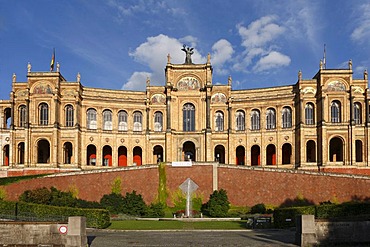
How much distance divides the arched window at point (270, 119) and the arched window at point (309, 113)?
512 cm

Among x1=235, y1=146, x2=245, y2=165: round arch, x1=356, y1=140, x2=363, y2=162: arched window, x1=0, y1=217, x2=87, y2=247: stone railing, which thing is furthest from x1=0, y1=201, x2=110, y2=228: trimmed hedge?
x1=356, y1=140, x2=363, y2=162: arched window

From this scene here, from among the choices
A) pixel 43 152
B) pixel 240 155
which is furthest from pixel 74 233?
pixel 240 155

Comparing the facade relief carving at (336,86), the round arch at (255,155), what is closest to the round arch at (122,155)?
the round arch at (255,155)

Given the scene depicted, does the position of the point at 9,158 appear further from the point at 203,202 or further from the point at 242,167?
the point at 242,167

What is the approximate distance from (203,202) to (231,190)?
3597 millimetres

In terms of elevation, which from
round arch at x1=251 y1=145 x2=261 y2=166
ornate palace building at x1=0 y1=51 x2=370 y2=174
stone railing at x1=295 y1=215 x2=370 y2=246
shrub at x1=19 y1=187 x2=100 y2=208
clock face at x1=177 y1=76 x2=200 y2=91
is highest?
clock face at x1=177 y1=76 x2=200 y2=91

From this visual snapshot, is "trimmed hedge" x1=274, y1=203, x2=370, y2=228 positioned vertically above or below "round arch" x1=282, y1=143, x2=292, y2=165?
below

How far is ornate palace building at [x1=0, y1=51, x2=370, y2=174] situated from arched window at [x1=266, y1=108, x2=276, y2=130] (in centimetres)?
15

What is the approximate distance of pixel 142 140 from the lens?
65438 mm

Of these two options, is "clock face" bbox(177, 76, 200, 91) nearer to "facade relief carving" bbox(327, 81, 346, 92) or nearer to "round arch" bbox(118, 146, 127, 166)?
"round arch" bbox(118, 146, 127, 166)

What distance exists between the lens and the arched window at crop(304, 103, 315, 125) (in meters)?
60.6

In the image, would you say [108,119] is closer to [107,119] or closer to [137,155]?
[107,119]

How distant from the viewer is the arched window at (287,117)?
206ft

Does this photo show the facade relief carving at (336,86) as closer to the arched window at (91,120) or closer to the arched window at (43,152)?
the arched window at (91,120)
